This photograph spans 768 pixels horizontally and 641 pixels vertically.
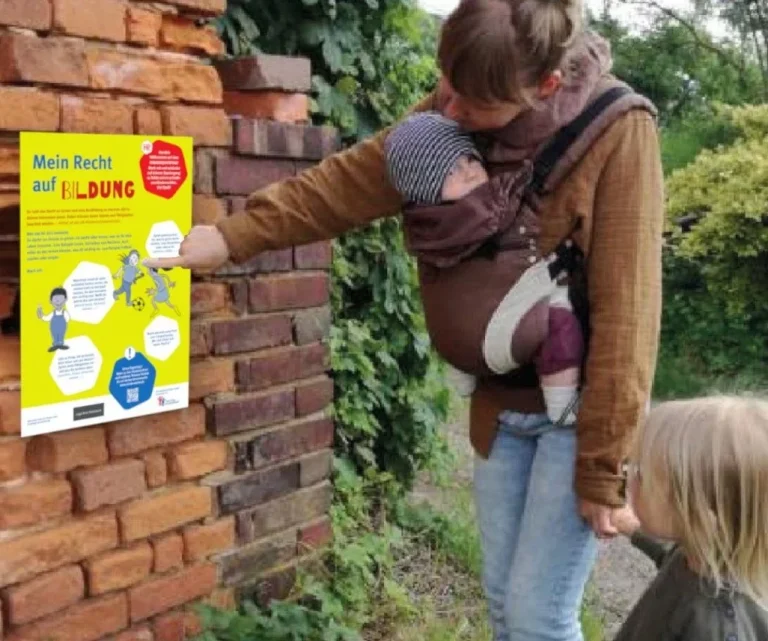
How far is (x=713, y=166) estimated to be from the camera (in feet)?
26.0

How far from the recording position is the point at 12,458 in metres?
2.18

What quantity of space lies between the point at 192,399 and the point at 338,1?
1.36 m

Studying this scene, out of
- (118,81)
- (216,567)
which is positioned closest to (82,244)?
(118,81)

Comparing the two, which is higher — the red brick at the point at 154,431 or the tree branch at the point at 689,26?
the tree branch at the point at 689,26

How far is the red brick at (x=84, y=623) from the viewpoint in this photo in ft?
7.38

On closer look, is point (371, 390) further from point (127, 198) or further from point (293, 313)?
point (127, 198)

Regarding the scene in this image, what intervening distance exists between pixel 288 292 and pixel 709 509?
130 cm

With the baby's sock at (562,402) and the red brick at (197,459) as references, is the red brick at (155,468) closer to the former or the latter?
the red brick at (197,459)

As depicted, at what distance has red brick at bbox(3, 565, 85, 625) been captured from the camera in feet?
7.22

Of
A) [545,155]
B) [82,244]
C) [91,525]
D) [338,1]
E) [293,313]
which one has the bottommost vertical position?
[91,525]

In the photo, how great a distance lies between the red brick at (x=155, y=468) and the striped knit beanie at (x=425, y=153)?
87 centimetres

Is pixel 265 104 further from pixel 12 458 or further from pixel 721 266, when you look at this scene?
pixel 721 266

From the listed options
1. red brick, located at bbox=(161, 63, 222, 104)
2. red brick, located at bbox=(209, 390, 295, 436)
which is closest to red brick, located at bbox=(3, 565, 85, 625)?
red brick, located at bbox=(209, 390, 295, 436)

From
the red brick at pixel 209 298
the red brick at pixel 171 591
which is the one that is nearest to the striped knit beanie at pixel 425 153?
the red brick at pixel 209 298
